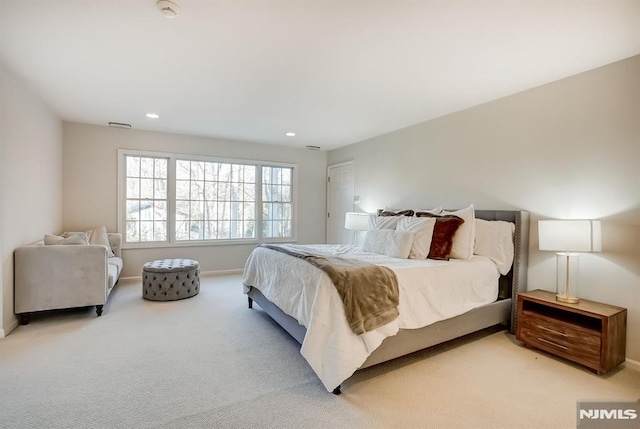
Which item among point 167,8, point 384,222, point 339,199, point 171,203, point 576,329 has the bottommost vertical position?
point 576,329

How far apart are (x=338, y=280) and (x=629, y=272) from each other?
94.2 inches

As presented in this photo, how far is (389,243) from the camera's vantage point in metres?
3.34

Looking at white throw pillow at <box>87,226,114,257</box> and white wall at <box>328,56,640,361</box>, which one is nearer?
white wall at <box>328,56,640,361</box>

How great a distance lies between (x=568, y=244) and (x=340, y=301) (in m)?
1.95

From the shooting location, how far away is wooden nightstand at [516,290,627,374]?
2248 millimetres

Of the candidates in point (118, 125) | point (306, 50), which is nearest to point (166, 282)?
point (118, 125)

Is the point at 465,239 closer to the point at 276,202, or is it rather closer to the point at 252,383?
the point at 252,383

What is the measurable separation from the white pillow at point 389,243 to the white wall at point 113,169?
3.01 m

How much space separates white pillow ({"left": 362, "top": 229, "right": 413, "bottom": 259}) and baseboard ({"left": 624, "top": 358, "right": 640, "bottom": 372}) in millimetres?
1891

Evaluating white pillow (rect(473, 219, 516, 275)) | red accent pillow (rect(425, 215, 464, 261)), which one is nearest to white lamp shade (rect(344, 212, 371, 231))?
red accent pillow (rect(425, 215, 464, 261))

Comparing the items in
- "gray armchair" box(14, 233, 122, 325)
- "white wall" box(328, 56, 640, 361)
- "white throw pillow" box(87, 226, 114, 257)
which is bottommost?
"gray armchair" box(14, 233, 122, 325)

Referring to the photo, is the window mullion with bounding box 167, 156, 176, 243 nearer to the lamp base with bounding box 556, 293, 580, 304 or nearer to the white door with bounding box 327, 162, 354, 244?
the white door with bounding box 327, 162, 354, 244

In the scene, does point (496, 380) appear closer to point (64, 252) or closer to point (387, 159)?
point (387, 159)

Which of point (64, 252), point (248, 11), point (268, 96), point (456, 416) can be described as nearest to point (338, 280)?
point (456, 416)
